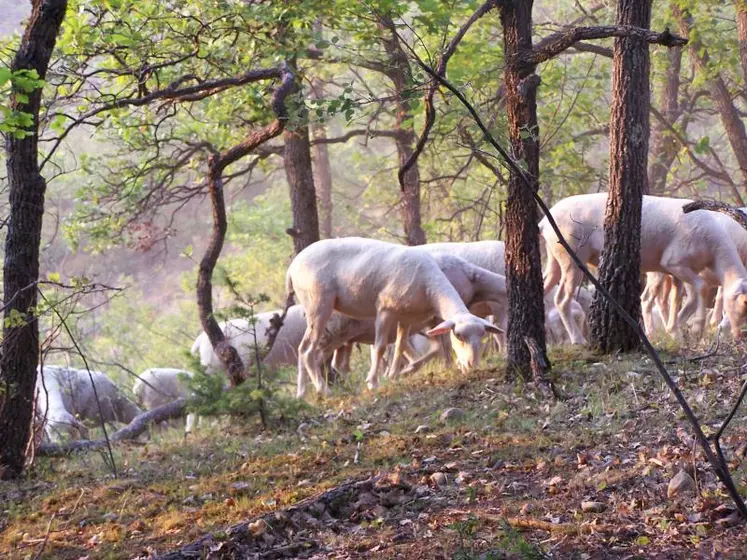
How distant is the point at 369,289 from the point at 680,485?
26.9ft

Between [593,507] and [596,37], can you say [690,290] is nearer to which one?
[596,37]

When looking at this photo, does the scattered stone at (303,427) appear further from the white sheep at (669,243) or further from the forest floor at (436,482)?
the white sheep at (669,243)

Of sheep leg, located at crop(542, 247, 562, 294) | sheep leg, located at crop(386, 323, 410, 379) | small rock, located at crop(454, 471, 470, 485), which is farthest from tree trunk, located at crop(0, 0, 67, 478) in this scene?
sheep leg, located at crop(542, 247, 562, 294)

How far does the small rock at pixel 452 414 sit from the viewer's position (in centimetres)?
924

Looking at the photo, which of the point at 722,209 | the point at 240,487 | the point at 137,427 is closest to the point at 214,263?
the point at 137,427

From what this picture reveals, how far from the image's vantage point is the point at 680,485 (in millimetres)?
5934

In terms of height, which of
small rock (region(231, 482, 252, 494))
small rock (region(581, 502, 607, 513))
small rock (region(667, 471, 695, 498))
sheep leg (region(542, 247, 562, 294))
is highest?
sheep leg (region(542, 247, 562, 294))

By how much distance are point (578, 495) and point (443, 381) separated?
5.10m

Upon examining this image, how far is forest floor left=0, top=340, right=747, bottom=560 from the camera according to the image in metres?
5.61

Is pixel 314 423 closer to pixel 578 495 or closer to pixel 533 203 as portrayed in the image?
pixel 533 203

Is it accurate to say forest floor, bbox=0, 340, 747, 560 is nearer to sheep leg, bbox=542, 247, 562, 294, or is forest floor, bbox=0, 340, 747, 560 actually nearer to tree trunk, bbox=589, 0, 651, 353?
tree trunk, bbox=589, 0, 651, 353

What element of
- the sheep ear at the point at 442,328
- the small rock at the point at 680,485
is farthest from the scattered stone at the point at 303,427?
the small rock at the point at 680,485

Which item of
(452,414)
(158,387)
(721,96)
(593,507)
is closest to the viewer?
(593,507)

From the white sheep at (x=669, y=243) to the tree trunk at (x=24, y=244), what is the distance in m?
7.20
